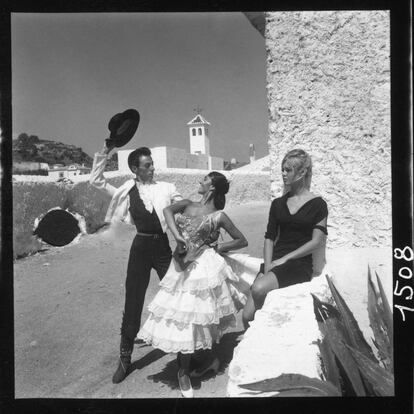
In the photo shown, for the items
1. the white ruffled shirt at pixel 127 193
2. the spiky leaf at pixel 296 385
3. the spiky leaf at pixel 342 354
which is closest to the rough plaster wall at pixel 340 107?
the spiky leaf at pixel 342 354

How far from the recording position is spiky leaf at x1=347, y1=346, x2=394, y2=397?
2.80m

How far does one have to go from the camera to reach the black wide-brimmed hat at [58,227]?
366 cm

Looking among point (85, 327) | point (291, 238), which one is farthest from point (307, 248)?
point (85, 327)

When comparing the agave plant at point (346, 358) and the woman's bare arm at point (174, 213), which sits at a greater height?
the woman's bare arm at point (174, 213)

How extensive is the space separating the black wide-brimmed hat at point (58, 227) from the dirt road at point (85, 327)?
0.28 ft

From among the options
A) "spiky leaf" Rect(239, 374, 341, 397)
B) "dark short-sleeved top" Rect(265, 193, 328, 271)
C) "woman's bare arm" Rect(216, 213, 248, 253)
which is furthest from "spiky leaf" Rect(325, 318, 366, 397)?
"woman's bare arm" Rect(216, 213, 248, 253)

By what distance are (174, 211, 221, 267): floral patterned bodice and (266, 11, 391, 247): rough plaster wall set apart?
2.51 feet

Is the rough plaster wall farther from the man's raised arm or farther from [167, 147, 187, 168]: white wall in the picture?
the man's raised arm

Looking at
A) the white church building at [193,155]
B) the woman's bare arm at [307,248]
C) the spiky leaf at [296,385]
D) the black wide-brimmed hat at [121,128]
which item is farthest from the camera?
the white church building at [193,155]

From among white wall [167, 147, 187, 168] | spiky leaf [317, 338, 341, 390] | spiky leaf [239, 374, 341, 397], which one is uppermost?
white wall [167, 147, 187, 168]

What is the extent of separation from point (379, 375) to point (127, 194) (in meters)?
2.20

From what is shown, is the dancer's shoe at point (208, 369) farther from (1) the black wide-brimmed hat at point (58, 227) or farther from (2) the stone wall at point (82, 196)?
(1) the black wide-brimmed hat at point (58, 227)

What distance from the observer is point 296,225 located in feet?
10.0
